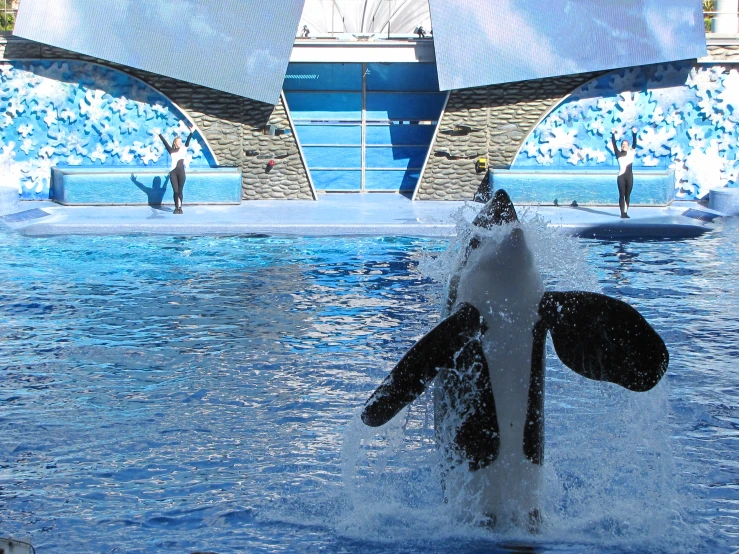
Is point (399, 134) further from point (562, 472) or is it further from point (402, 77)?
point (562, 472)

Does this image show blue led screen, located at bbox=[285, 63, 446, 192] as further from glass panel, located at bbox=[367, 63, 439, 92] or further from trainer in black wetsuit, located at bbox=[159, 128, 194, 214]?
trainer in black wetsuit, located at bbox=[159, 128, 194, 214]

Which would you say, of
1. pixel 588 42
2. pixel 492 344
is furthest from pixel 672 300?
pixel 588 42

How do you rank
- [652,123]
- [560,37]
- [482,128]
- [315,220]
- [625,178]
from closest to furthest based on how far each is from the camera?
1. [315,220]
2. [625,178]
3. [560,37]
4. [482,128]
5. [652,123]

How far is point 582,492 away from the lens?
4875mm

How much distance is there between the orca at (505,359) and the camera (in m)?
3.83

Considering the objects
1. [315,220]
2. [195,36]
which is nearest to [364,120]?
[195,36]

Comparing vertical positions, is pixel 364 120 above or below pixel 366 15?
below

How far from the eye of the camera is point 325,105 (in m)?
17.2

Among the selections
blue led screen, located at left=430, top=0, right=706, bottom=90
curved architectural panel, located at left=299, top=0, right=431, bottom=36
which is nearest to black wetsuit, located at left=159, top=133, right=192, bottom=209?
blue led screen, located at left=430, top=0, right=706, bottom=90

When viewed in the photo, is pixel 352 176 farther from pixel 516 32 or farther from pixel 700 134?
pixel 700 134

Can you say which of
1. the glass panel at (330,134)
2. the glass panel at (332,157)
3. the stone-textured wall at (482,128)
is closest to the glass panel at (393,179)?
the glass panel at (332,157)

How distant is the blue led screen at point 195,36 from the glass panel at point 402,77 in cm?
202

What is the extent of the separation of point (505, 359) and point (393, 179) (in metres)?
13.6

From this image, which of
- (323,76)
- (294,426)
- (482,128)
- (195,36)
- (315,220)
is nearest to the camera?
(294,426)
